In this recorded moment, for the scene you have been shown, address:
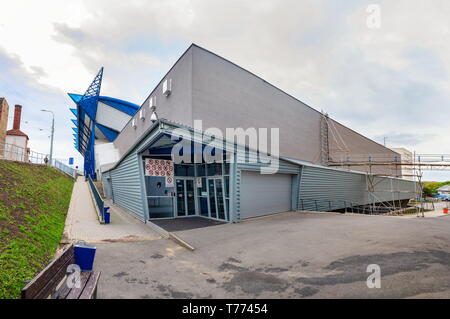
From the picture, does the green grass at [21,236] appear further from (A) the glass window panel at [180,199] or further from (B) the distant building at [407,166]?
(B) the distant building at [407,166]

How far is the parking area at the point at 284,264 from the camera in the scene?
12.9ft

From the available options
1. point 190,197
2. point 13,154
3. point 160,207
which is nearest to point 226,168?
point 190,197

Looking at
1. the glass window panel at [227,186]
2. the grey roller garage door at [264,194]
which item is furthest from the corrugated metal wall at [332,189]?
the glass window panel at [227,186]

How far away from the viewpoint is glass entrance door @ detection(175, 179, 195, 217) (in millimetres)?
12312

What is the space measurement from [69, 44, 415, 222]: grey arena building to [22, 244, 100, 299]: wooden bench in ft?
17.4

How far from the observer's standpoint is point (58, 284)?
→ 11.4 ft

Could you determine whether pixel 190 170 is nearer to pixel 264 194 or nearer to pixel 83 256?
pixel 264 194

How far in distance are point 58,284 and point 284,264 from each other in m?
4.21

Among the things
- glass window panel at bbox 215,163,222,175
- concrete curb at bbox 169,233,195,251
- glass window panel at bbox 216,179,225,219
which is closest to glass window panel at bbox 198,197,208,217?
glass window panel at bbox 216,179,225,219

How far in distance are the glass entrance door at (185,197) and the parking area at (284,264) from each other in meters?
4.18

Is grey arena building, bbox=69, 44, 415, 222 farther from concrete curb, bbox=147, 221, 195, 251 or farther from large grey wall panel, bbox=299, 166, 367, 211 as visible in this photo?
concrete curb, bbox=147, 221, 195, 251
